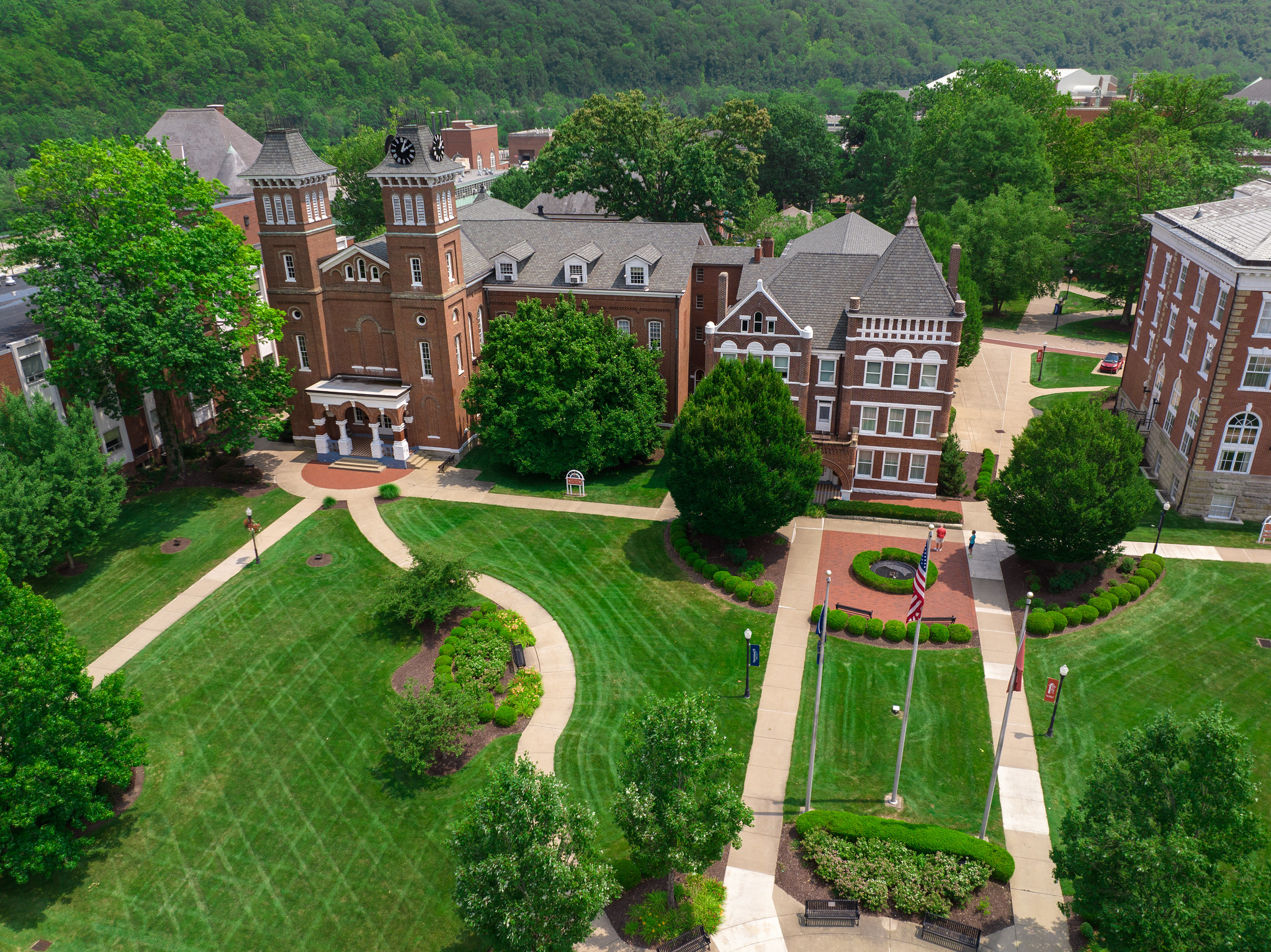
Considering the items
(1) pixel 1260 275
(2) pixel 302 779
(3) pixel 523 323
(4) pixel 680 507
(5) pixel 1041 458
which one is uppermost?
(1) pixel 1260 275

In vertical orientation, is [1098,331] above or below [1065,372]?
above

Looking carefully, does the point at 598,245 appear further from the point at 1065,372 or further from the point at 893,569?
the point at 1065,372

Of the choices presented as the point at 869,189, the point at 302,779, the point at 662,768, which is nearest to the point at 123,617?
the point at 302,779

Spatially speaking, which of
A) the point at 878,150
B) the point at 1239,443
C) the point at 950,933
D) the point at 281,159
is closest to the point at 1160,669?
the point at 1239,443

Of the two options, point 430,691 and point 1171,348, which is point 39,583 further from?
point 1171,348

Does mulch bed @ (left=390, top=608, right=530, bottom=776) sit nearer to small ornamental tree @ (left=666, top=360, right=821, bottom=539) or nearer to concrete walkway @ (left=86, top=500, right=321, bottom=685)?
concrete walkway @ (left=86, top=500, right=321, bottom=685)

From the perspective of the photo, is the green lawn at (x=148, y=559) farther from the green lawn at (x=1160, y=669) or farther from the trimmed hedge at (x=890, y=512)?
the green lawn at (x=1160, y=669)
